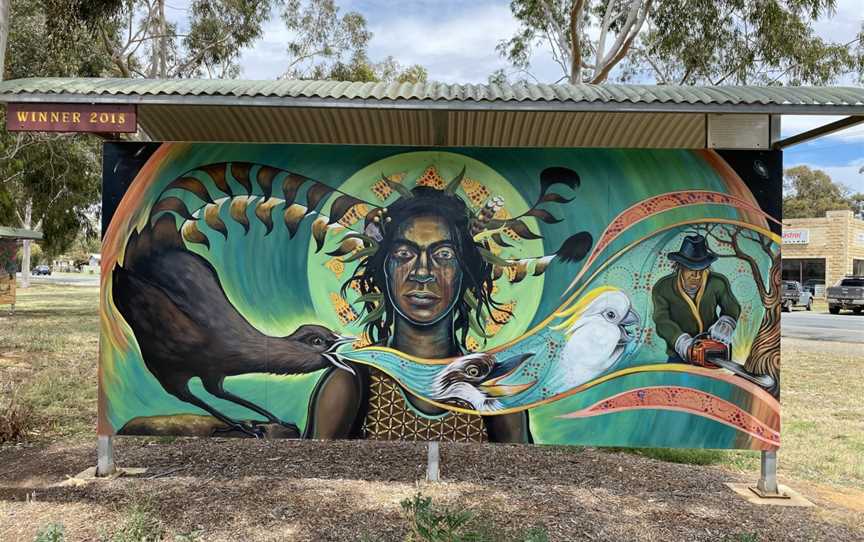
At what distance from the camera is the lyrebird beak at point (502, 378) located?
16.8ft

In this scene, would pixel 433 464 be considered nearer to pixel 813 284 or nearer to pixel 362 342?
pixel 362 342

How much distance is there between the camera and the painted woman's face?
201 inches

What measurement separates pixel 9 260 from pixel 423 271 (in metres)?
18.3

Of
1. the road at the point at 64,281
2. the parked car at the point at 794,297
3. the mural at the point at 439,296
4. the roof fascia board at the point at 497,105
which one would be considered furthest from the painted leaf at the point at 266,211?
the road at the point at 64,281

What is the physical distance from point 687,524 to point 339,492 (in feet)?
8.90

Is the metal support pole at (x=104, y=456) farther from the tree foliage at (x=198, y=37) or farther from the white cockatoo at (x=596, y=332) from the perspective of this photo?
the tree foliage at (x=198, y=37)

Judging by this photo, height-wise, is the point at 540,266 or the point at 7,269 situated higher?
the point at 540,266

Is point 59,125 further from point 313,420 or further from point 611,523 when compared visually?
point 611,523

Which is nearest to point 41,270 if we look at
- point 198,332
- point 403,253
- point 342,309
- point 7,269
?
point 7,269

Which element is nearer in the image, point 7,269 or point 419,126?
point 419,126

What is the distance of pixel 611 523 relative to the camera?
439 cm

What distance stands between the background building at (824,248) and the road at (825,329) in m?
13.7

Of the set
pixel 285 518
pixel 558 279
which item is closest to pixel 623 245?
pixel 558 279

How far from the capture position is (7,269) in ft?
60.5
